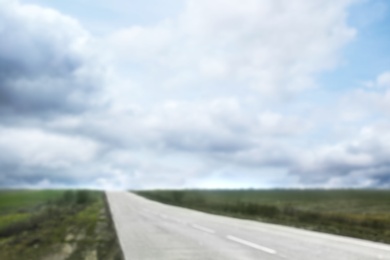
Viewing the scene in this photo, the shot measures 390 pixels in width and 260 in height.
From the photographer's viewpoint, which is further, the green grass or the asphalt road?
the green grass

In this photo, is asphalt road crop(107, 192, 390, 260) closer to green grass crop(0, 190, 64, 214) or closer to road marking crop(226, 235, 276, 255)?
road marking crop(226, 235, 276, 255)

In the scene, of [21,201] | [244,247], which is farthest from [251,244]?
[21,201]

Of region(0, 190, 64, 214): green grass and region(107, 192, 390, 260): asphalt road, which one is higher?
region(0, 190, 64, 214): green grass

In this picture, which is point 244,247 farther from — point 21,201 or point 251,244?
point 21,201

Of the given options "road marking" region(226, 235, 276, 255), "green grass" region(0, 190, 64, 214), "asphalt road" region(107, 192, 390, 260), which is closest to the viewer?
"asphalt road" region(107, 192, 390, 260)

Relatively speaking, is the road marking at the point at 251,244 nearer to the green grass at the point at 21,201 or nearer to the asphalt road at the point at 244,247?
the asphalt road at the point at 244,247

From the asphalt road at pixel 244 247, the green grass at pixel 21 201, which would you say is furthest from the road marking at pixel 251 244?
the green grass at pixel 21 201

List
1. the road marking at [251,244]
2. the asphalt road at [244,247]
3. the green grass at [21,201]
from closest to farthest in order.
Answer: the asphalt road at [244,247]
the road marking at [251,244]
the green grass at [21,201]

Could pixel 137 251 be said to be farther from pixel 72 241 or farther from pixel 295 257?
pixel 72 241

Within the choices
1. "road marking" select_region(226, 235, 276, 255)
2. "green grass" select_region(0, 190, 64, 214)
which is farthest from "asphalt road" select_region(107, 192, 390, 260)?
"green grass" select_region(0, 190, 64, 214)

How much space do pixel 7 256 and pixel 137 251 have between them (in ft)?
21.0

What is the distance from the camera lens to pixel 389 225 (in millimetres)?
23516

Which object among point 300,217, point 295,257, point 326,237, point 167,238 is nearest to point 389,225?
point 300,217

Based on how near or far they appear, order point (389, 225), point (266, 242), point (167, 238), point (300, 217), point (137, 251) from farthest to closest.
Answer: point (300, 217) < point (389, 225) < point (167, 238) < point (266, 242) < point (137, 251)
